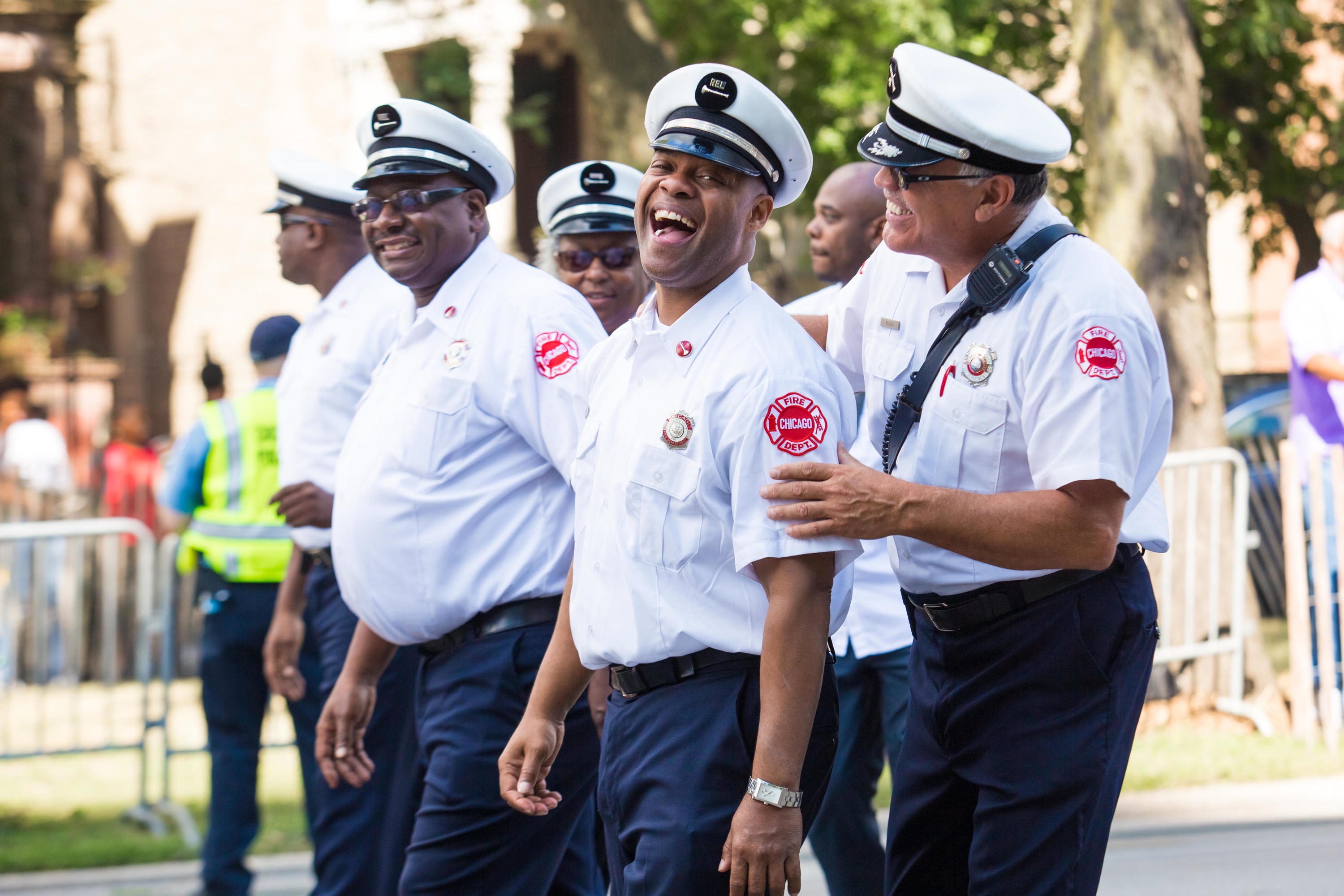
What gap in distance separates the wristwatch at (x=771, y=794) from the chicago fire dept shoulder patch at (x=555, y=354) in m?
1.30

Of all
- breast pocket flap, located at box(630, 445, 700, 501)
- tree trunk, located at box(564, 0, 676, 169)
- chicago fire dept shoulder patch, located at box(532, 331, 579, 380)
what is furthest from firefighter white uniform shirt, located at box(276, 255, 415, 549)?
tree trunk, located at box(564, 0, 676, 169)

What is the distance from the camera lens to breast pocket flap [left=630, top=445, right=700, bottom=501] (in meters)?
2.67

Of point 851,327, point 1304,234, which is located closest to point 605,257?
point 851,327

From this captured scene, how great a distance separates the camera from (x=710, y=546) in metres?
2.68

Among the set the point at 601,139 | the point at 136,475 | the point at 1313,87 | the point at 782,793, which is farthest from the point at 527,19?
the point at 782,793

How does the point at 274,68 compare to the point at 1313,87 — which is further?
the point at 274,68

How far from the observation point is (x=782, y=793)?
8.23 ft

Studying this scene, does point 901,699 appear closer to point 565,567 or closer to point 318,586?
point 565,567

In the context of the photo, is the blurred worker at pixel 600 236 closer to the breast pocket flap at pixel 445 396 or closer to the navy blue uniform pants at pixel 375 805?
the breast pocket flap at pixel 445 396

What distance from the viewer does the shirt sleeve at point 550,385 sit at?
3469mm

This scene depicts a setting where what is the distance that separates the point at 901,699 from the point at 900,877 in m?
1.31

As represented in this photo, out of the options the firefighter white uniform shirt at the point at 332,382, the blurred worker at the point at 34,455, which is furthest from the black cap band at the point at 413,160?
the blurred worker at the point at 34,455

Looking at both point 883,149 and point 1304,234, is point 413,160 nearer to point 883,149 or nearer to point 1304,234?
point 883,149

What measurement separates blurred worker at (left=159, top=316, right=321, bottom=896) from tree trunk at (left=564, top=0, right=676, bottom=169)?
212 inches
